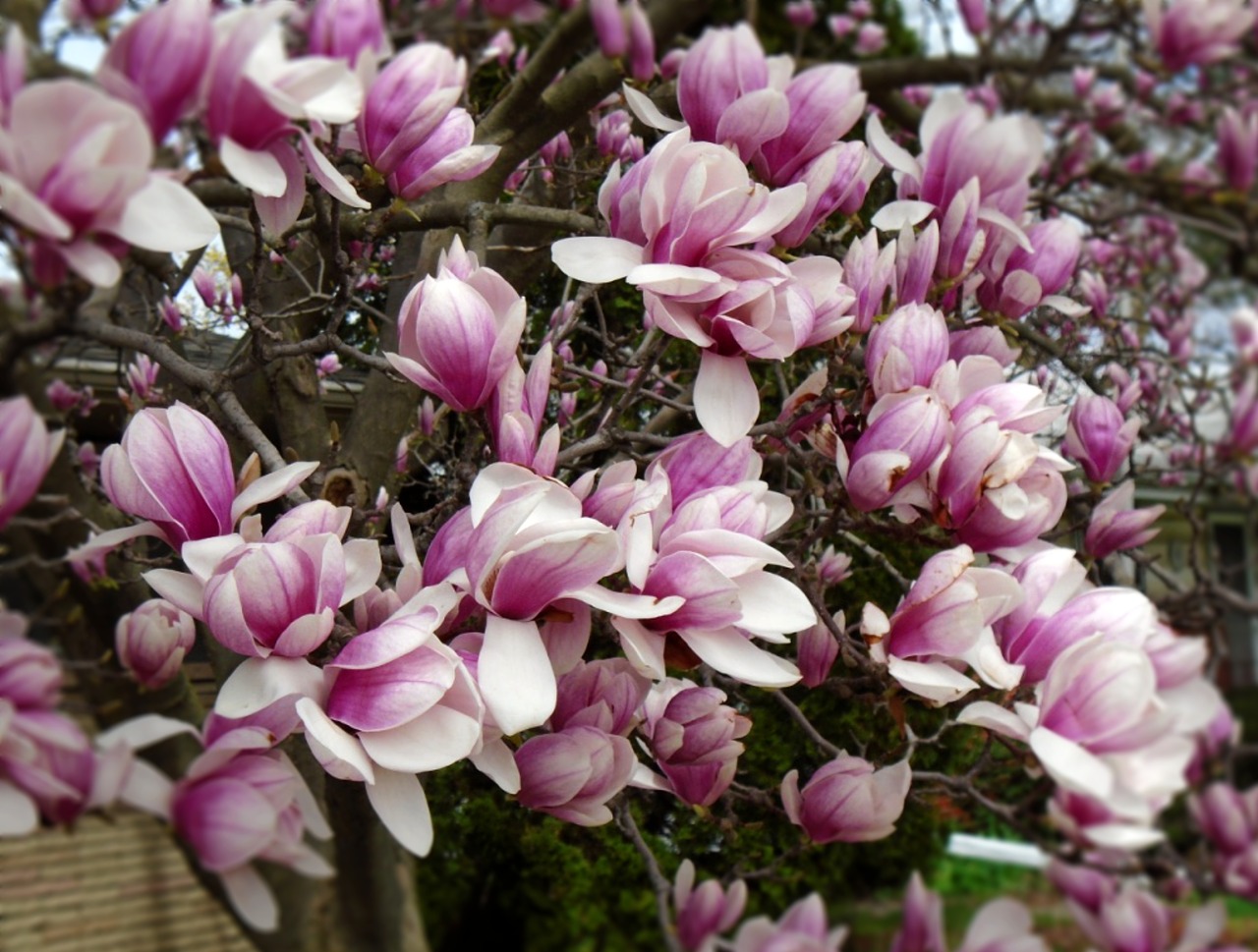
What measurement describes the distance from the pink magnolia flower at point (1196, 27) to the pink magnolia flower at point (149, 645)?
93 centimetres

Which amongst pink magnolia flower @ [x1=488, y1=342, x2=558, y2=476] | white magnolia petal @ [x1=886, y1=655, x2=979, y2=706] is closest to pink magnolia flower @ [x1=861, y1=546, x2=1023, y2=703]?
white magnolia petal @ [x1=886, y1=655, x2=979, y2=706]

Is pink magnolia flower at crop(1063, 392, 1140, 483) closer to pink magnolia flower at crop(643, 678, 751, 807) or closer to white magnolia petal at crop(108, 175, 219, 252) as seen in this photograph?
pink magnolia flower at crop(643, 678, 751, 807)

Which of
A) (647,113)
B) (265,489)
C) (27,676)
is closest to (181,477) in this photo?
(265,489)

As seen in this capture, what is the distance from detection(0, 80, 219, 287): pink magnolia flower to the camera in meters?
0.38

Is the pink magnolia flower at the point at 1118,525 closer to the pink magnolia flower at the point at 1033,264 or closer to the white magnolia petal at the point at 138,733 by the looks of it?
the pink magnolia flower at the point at 1033,264

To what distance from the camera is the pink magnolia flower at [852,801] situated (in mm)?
602

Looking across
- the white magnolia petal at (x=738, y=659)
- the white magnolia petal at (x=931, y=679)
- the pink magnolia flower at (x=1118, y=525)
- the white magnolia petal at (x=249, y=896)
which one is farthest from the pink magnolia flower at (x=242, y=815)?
the pink magnolia flower at (x=1118, y=525)

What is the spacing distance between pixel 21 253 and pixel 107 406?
0.72 metres

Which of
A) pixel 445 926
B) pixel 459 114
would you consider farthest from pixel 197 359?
pixel 445 926

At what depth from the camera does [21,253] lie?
0.43m

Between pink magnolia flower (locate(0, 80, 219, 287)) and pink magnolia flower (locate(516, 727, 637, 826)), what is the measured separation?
1.09 feet

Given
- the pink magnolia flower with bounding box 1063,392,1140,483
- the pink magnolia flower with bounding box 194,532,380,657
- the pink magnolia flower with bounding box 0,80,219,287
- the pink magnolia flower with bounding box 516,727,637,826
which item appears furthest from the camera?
the pink magnolia flower with bounding box 1063,392,1140,483

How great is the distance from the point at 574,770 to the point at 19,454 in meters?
0.32

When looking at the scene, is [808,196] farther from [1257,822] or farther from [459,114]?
[1257,822]
